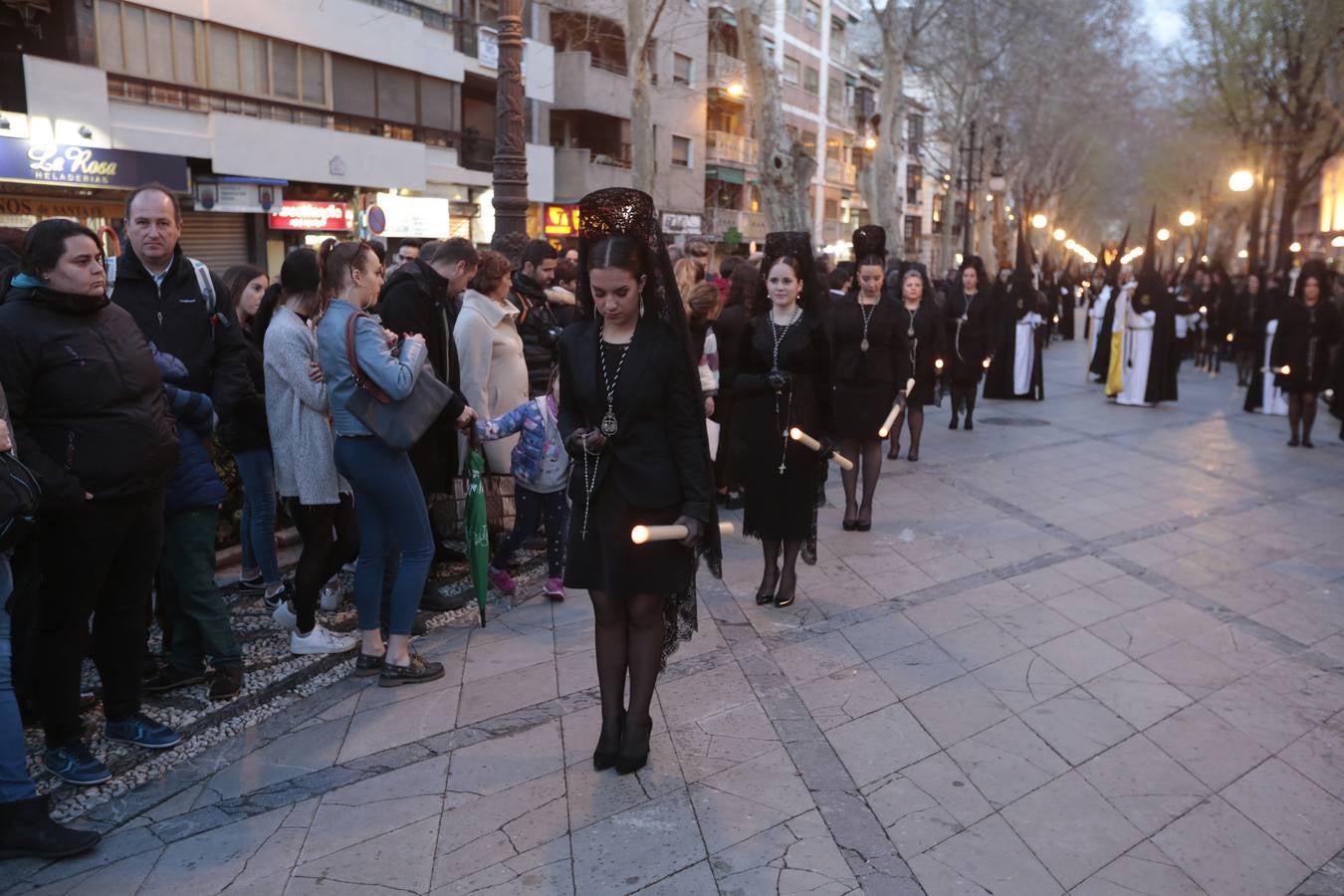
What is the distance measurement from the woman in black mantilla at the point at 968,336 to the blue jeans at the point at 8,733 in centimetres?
1081

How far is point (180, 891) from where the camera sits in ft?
10.5

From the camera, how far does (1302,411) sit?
39.7 feet

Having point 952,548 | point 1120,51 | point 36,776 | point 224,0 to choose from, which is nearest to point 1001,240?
point 1120,51

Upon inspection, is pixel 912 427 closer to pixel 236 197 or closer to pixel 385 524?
pixel 385 524

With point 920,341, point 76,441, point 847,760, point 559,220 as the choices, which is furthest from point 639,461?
point 559,220

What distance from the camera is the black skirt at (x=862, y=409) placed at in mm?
7652

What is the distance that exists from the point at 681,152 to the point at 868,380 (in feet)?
111

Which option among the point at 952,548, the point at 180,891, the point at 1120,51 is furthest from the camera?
the point at 1120,51

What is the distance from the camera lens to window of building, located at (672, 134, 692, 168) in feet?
129

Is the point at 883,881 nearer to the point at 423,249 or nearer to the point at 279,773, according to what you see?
the point at 279,773

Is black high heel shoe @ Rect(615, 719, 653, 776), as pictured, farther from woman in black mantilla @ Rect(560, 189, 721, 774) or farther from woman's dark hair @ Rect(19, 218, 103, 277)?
woman's dark hair @ Rect(19, 218, 103, 277)

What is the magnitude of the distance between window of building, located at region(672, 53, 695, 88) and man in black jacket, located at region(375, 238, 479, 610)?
114 feet

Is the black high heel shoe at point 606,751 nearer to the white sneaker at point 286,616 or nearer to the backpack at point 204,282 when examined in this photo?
the white sneaker at point 286,616

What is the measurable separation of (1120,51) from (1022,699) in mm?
39591
